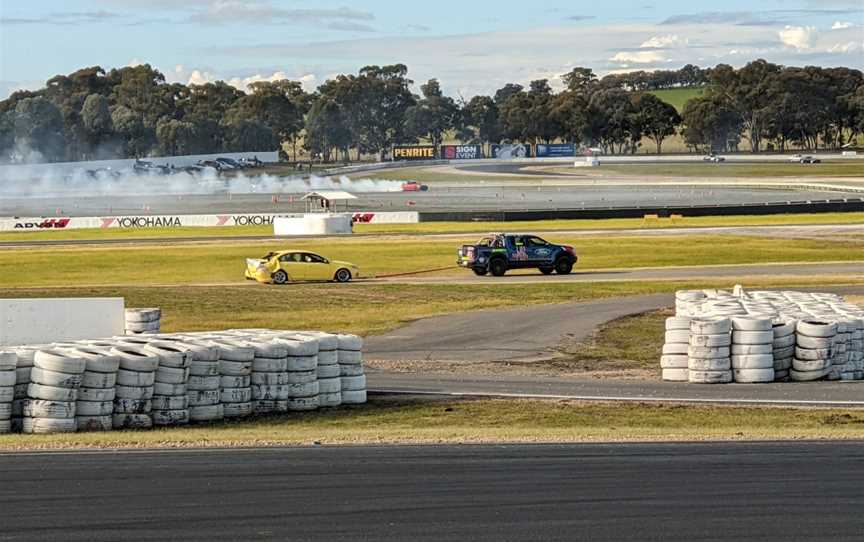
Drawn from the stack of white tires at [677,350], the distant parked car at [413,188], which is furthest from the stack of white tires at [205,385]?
the distant parked car at [413,188]

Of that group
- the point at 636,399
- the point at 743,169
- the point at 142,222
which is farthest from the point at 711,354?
the point at 743,169

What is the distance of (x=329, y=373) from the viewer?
20.6m

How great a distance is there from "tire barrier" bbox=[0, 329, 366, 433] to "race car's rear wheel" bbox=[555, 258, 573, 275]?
82.8 feet

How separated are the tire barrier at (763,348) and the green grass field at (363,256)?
2432cm

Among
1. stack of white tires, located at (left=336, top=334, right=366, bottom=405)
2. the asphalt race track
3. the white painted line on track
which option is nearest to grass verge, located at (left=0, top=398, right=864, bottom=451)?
stack of white tires, located at (left=336, top=334, right=366, bottom=405)

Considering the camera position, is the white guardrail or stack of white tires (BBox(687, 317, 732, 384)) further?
the white guardrail

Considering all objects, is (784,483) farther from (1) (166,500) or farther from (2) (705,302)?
(2) (705,302)

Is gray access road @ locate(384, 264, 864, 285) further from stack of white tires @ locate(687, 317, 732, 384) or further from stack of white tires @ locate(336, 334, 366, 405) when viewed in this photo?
stack of white tires @ locate(336, 334, 366, 405)

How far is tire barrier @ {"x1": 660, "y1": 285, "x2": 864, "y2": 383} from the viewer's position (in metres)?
23.1

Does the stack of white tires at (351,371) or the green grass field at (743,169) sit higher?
the green grass field at (743,169)

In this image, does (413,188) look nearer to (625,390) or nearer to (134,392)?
(625,390)

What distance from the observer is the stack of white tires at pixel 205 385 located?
19.0 metres

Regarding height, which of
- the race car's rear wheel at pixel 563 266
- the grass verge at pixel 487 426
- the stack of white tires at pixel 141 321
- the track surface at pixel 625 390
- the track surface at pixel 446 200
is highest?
the track surface at pixel 446 200

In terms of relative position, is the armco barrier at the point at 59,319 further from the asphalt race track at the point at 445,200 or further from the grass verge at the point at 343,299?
the asphalt race track at the point at 445,200
